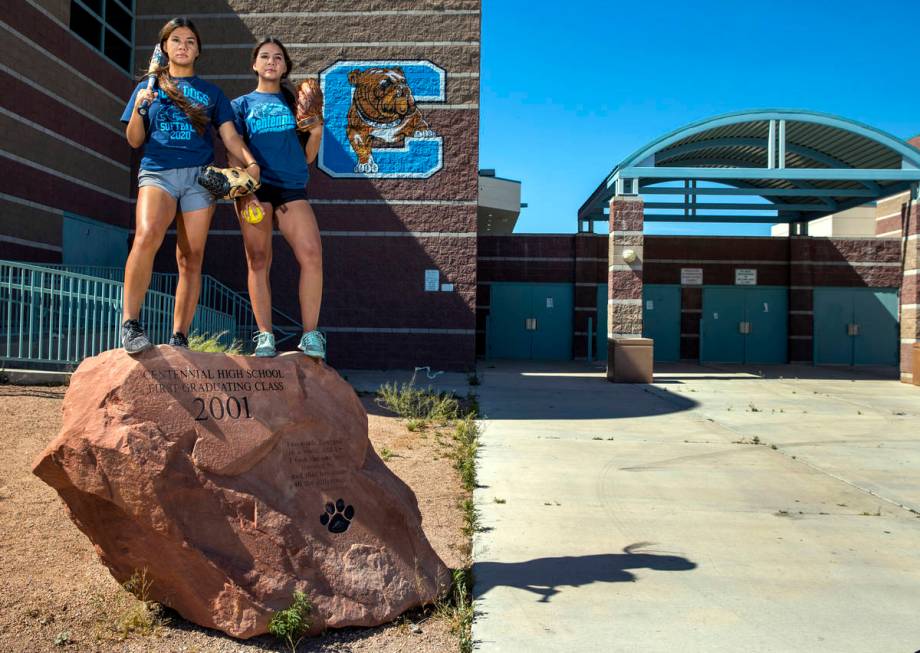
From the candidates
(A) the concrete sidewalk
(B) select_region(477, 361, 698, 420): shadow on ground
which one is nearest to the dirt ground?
(A) the concrete sidewalk

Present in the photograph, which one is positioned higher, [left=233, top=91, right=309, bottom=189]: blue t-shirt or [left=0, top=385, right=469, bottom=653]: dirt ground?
[left=233, top=91, right=309, bottom=189]: blue t-shirt

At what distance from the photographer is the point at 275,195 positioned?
4.27 m

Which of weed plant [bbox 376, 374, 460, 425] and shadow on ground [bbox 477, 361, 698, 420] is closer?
weed plant [bbox 376, 374, 460, 425]

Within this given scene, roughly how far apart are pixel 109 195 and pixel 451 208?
7.48 metres

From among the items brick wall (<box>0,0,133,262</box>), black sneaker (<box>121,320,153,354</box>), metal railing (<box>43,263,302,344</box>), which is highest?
brick wall (<box>0,0,133,262</box>)

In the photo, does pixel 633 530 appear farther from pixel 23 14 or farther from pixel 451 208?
pixel 23 14

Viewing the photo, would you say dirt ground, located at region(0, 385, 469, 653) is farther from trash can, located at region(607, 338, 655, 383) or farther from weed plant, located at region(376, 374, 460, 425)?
trash can, located at region(607, 338, 655, 383)

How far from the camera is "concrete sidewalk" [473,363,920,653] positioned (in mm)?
3598

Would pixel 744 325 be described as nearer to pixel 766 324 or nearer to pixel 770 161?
pixel 766 324

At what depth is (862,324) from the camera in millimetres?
22469

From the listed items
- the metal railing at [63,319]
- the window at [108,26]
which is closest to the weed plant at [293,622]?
the metal railing at [63,319]

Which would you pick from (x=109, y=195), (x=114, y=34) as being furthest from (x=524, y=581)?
(x=114, y=34)

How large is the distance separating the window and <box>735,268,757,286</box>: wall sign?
56.8 feet

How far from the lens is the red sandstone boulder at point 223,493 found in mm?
3270
